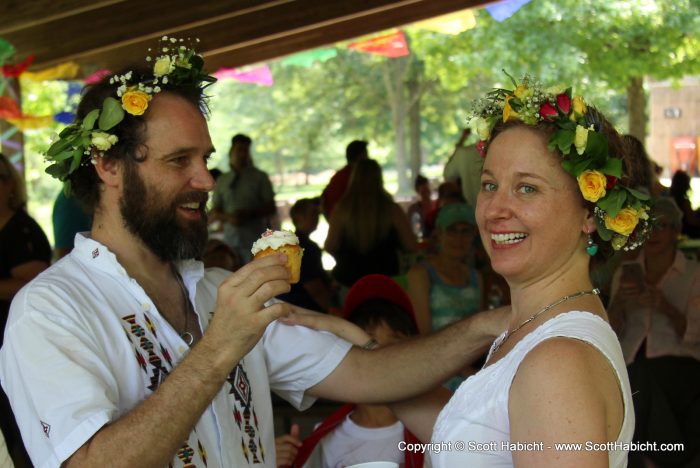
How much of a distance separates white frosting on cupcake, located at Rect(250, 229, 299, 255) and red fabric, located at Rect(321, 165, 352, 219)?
17.7ft

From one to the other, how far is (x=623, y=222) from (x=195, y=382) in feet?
3.83

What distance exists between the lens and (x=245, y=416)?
251cm

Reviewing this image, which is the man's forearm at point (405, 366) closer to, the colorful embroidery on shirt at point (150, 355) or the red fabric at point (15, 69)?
the colorful embroidery on shirt at point (150, 355)

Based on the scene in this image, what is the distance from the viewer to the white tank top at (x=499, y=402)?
1.92 m

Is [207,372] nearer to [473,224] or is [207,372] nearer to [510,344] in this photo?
[510,344]

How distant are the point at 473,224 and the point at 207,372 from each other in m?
3.89

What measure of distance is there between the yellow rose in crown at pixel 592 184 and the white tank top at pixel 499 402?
30 centimetres

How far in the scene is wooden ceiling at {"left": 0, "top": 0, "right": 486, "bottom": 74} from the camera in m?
7.23

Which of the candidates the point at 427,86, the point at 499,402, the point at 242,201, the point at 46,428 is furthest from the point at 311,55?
the point at 427,86

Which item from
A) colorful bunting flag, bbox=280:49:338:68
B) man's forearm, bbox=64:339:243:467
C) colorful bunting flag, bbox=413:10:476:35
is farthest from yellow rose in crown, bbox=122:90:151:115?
colorful bunting flag, bbox=280:49:338:68

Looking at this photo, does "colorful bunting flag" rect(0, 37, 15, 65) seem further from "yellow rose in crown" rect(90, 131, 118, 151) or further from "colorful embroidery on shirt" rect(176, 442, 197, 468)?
"colorful embroidery on shirt" rect(176, 442, 197, 468)

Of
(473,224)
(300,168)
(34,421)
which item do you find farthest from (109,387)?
(300,168)

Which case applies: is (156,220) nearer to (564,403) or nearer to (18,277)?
(564,403)

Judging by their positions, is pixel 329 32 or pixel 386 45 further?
pixel 386 45
